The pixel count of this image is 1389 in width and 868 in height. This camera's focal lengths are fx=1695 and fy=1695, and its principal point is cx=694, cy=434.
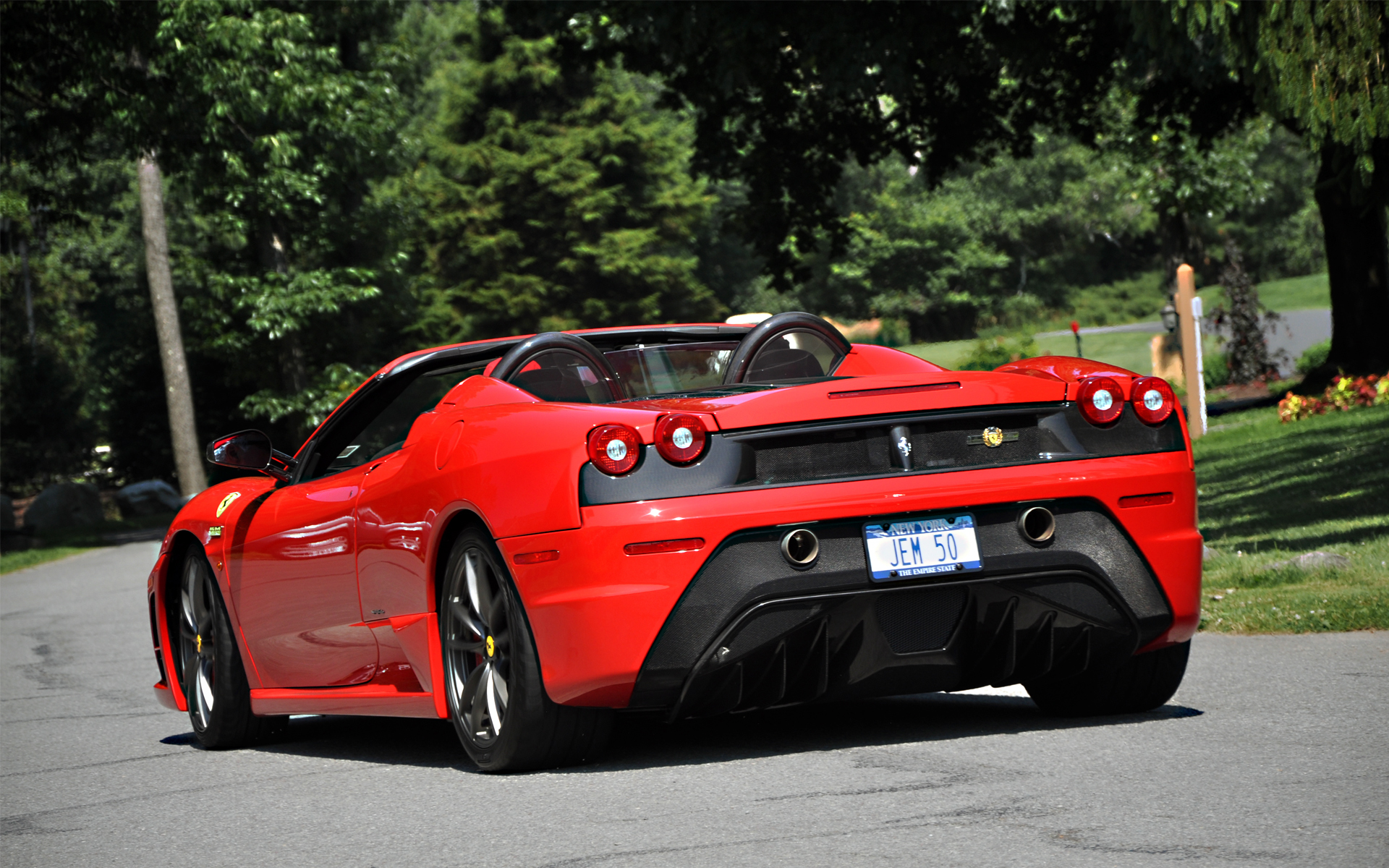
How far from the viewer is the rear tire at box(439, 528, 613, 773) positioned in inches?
190

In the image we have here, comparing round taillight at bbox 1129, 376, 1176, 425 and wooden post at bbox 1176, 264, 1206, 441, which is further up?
round taillight at bbox 1129, 376, 1176, 425

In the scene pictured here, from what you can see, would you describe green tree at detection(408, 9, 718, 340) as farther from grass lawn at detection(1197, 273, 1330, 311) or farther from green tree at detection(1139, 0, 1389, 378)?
green tree at detection(1139, 0, 1389, 378)

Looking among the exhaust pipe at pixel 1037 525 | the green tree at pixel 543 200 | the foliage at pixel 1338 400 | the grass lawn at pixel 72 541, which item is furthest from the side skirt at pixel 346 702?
the green tree at pixel 543 200

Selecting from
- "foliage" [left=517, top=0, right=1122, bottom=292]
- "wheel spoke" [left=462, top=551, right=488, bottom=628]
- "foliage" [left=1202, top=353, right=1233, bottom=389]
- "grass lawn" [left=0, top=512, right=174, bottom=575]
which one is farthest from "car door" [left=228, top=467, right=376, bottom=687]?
"foliage" [left=1202, top=353, right=1233, bottom=389]

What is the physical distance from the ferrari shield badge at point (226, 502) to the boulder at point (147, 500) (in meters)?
30.5

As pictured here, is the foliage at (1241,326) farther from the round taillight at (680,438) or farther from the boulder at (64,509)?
the round taillight at (680,438)

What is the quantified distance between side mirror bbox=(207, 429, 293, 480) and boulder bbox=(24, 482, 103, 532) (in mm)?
28460

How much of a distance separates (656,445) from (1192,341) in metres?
20.5

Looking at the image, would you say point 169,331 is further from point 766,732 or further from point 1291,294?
point 1291,294

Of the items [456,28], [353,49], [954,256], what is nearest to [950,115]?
[353,49]

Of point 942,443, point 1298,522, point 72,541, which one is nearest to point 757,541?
point 942,443

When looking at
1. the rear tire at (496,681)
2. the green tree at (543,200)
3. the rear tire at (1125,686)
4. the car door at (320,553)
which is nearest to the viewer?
the rear tire at (496,681)

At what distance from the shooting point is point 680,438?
4613mm

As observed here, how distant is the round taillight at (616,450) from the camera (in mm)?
4609
